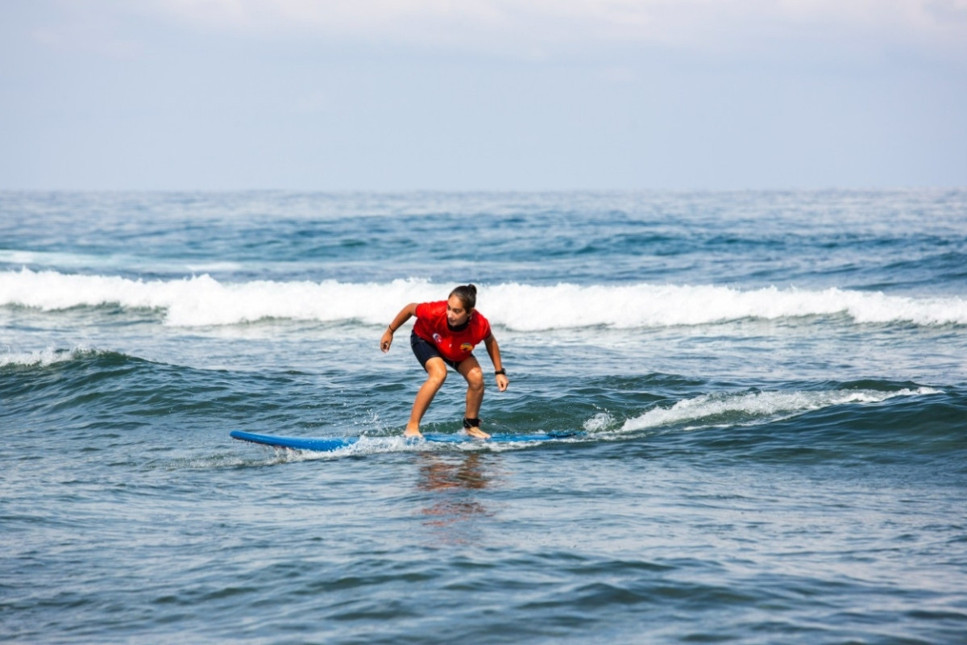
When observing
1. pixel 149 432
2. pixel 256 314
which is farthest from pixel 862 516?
pixel 256 314

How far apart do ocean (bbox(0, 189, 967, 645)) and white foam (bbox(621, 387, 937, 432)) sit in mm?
50

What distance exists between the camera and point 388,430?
35.4 feet

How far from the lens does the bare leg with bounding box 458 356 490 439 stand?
973cm

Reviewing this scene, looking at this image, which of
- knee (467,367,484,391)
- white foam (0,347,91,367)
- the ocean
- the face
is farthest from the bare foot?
white foam (0,347,91,367)

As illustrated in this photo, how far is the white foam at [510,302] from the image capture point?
61.3 ft

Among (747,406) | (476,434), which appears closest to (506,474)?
(476,434)

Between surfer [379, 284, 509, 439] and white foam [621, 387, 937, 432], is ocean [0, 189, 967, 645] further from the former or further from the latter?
surfer [379, 284, 509, 439]

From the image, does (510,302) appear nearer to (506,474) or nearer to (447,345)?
(447,345)

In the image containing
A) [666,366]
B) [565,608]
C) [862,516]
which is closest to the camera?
[565,608]

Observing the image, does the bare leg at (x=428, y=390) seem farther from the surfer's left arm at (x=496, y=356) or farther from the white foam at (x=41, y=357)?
the white foam at (x=41, y=357)

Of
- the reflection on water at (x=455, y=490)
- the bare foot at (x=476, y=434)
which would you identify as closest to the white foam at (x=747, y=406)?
the bare foot at (x=476, y=434)

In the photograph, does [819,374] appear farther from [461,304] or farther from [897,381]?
[461,304]

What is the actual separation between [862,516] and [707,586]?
2.06m

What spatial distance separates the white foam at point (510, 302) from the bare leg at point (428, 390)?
955 centimetres
